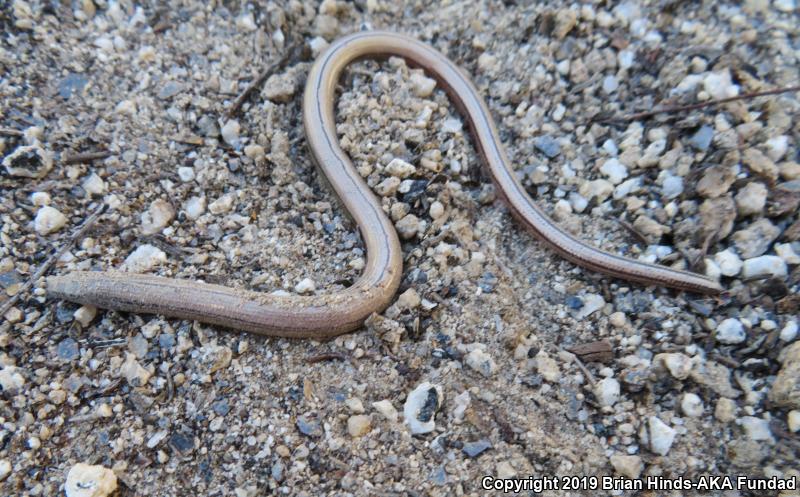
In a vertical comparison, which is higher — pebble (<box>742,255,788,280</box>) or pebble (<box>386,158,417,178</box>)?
pebble (<box>386,158,417,178</box>)

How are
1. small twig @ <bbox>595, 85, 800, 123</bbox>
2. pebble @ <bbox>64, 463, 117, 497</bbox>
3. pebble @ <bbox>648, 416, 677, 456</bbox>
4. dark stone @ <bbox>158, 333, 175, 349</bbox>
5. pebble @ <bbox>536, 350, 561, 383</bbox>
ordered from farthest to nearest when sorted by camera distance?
small twig @ <bbox>595, 85, 800, 123</bbox>, dark stone @ <bbox>158, 333, 175, 349</bbox>, pebble @ <bbox>536, 350, 561, 383</bbox>, pebble @ <bbox>648, 416, 677, 456</bbox>, pebble @ <bbox>64, 463, 117, 497</bbox>

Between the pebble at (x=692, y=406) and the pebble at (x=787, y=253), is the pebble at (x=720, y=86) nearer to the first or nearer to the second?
the pebble at (x=787, y=253)

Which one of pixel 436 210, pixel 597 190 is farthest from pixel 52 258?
pixel 597 190

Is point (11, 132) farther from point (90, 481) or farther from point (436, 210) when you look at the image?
point (436, 210)

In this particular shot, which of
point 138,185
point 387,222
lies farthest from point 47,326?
point 387,222

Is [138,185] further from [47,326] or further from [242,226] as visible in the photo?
[47,326]

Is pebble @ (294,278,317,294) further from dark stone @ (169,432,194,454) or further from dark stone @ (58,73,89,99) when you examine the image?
dark stone @ (58,73,89,99)

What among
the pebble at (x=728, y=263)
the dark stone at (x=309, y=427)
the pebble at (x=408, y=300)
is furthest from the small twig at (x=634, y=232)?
the dark stone at (x=309, y=427)

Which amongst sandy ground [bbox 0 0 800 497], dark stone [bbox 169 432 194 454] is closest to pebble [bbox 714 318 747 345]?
sandy ground [bbox 0 0 800 497]
